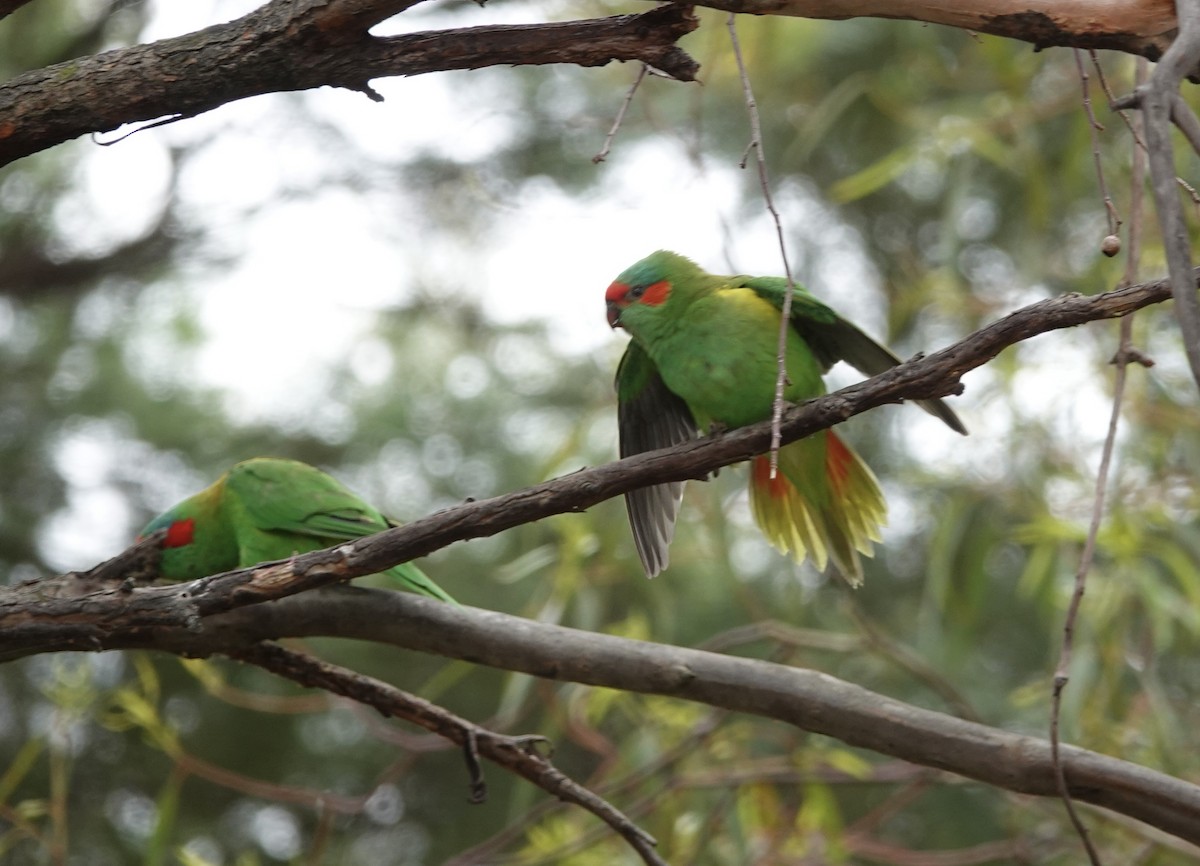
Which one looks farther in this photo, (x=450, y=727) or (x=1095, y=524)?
(x=450, y=727)

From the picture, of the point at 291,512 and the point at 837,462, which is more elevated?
the point at 291,512

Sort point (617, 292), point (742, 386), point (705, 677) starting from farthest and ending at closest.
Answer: point (617, 292) → point (742, 386) → point (705, 677)

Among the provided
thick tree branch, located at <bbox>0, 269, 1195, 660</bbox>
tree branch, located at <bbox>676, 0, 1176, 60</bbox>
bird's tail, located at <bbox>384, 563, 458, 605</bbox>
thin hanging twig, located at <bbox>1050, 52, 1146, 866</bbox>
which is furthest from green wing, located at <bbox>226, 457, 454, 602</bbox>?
tree branch, located at <bbox>676, 0, 1176, 60</bbox>

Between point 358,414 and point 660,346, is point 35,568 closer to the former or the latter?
point 358,414

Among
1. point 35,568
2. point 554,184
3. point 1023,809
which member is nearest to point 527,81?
point 554,184

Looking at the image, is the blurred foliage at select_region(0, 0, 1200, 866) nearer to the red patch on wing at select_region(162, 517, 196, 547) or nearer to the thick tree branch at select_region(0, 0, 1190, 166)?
the red patch on wing at select_region(162, 517, 196, 547)

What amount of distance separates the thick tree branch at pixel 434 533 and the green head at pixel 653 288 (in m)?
0.81

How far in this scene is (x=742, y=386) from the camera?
2713mm

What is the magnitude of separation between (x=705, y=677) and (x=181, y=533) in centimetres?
163

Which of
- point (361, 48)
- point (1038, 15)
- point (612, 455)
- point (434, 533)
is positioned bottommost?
point (612, 455)

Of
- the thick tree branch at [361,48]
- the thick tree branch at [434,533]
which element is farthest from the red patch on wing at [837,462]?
the thick tree branch at [361,48]

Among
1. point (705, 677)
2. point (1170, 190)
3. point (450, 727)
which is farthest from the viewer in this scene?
point (450, 727)

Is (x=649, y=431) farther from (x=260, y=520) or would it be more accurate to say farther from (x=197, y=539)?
(x=197, y=539)

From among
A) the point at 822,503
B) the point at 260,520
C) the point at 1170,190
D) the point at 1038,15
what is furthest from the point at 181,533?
the point at 1170,190
